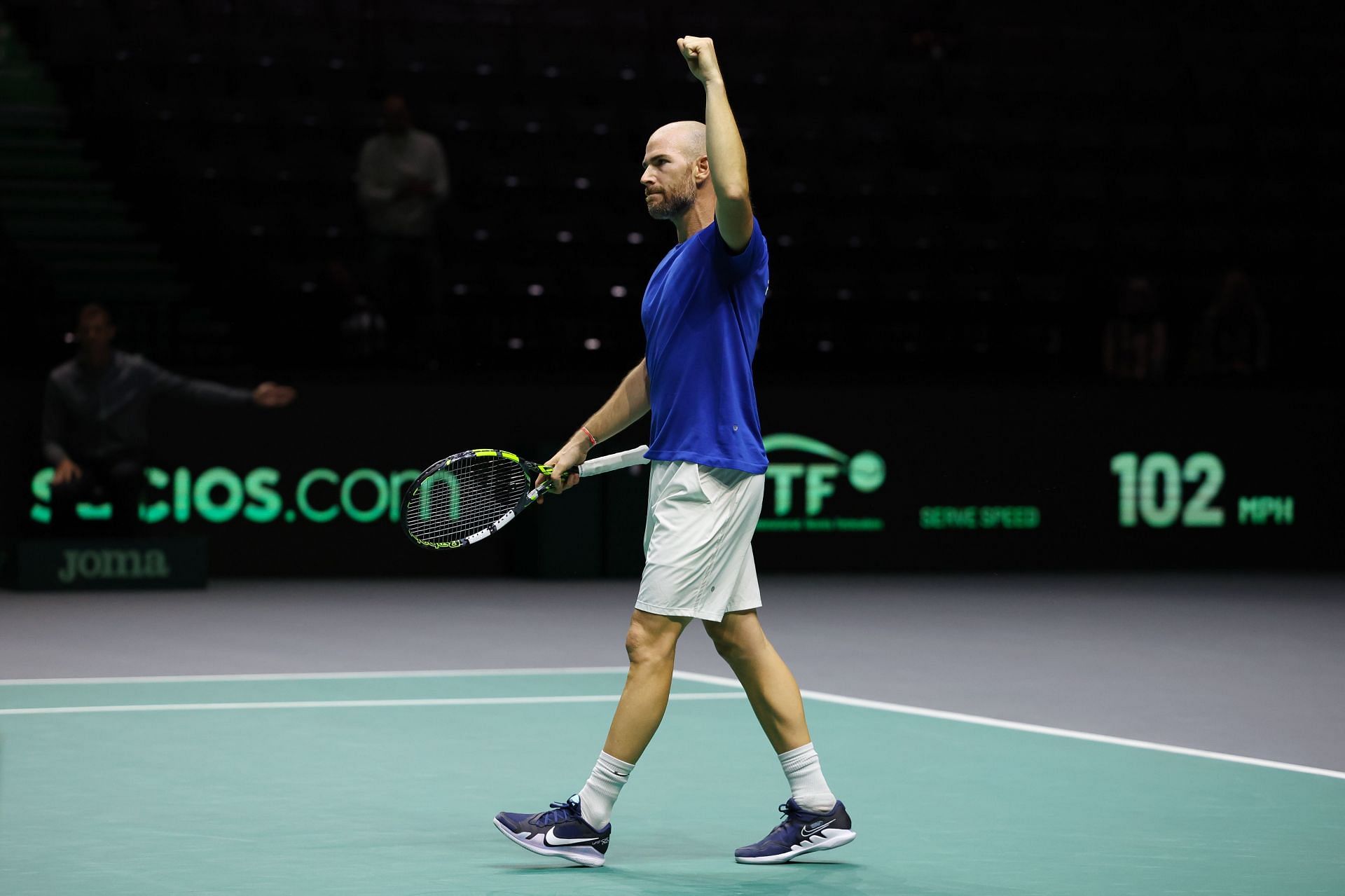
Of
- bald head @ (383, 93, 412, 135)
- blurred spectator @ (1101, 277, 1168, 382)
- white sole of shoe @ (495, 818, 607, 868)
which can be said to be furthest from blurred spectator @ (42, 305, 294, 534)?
white sole of shoe @ (495, 818, 607, 868)

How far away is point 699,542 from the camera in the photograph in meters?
5.14

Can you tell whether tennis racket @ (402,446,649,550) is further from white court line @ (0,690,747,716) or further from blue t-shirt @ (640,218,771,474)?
white court line @ (0,690,747,716)

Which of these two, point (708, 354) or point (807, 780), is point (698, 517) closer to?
point (708, 354)

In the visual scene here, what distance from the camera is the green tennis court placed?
5.00 metres

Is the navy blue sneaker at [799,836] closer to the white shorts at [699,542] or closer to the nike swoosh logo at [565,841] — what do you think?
the nike swoosh logo at [565,841]

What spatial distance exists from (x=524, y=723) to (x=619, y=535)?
600cm

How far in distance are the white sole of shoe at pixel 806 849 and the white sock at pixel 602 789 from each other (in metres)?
0.37

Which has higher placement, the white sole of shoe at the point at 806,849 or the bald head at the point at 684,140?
the bald head at the point at 684,140

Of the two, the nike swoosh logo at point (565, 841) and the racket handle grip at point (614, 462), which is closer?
the nike swoosh logo at point (565, 841)

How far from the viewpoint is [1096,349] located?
48.5 feet

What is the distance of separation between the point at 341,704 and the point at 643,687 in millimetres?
3056

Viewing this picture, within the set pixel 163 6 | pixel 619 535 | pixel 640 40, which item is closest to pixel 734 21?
pixel 640 40

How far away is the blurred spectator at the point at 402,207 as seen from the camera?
1345cm

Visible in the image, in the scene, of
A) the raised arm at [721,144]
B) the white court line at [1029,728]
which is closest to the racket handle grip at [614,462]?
the raised arm at [721,144]
